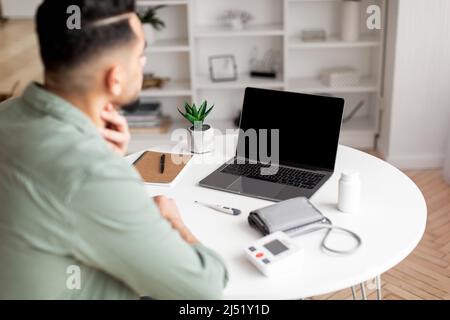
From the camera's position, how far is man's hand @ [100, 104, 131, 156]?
1.41 metres

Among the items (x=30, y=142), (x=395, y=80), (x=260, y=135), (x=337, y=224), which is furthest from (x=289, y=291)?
(x=395, y=80)

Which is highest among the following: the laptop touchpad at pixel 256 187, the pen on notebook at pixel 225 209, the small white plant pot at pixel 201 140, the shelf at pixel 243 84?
the small white plant pot at pixel 201 140

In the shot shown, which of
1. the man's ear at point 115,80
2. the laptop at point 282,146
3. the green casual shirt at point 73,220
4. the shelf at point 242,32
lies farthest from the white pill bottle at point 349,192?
the shelf at point 242,32

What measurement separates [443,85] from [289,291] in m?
2.45

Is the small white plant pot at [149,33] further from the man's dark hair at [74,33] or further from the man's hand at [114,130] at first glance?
the man's dark hair at [74,33]

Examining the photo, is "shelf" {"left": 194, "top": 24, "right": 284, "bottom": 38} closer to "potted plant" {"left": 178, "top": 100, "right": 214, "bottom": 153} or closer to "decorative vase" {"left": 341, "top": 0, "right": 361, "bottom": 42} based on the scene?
"decorative vase" {"left": 341, "top": 0, "right": 361, "bottom": 42}

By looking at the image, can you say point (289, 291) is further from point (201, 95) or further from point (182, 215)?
point (201, 95)

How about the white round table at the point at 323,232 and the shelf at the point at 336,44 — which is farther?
the shelf at the point at 336,44

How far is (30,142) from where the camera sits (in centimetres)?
113

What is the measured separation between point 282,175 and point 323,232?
37 cm

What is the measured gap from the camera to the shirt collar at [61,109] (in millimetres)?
1163

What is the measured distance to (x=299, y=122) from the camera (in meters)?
1.91

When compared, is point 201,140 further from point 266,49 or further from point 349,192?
point 266,49
